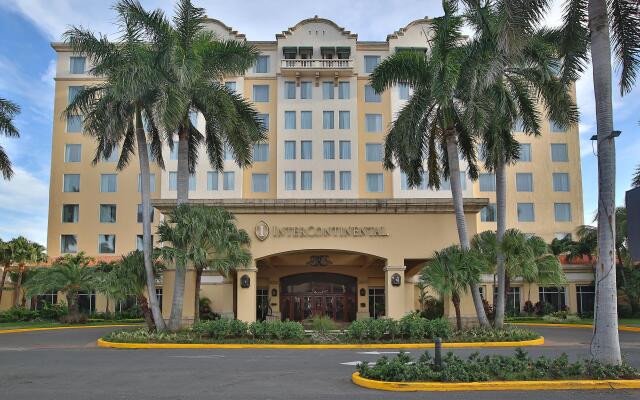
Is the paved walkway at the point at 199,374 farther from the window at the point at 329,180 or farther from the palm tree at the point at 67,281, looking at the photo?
the window at the point at 329,180

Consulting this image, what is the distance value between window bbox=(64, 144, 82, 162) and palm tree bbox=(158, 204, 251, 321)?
35.0 meters

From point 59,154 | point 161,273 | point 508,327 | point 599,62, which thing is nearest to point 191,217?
point 161,273

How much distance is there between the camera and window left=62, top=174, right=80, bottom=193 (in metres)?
55.8

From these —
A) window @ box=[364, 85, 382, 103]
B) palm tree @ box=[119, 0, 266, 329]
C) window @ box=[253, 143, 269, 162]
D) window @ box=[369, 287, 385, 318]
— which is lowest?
window @ box=[369, 287, 385, 318]

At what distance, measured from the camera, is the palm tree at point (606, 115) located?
44.8ft

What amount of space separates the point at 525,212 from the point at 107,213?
37.7m

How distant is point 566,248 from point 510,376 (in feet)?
118

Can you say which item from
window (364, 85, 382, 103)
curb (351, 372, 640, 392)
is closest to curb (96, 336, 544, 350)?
curb (351, 372, 640, 392)

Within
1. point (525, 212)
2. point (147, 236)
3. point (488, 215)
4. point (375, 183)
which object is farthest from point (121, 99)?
point (525, 212)

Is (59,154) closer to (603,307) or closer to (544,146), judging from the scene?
(544,146)

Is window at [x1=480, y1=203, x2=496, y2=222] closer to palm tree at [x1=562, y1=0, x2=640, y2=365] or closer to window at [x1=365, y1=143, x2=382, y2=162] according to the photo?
window at [x1=365, y1=143, x2=382, y2=162]

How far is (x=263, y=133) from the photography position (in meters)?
27.6

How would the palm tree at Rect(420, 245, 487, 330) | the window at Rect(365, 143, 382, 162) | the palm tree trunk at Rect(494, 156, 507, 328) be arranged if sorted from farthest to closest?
the window at Rect(365, 143, 382, 162) → the palm tree trunk at Rect(494, 156, 507, 328) → the palm tree at Rect(420, 245, 487, 330)

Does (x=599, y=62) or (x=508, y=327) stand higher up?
(x=599, y=62)
